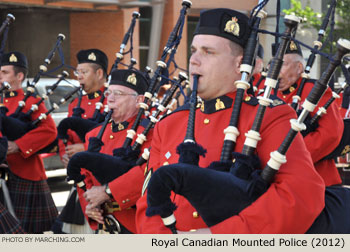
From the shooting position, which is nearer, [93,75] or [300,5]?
[93,75]

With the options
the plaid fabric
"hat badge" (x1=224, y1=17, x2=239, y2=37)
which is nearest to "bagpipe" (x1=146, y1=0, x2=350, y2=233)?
"hat badge" (x1=224, y1=17, x2=239, y2=37)

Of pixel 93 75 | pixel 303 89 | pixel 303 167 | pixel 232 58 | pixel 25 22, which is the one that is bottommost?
pixel 25 22

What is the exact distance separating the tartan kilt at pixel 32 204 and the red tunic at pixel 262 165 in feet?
11.4

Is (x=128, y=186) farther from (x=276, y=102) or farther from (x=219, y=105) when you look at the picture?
(x=276, y=102)

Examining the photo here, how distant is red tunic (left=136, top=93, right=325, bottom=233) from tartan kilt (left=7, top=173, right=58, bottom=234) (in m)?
3.49

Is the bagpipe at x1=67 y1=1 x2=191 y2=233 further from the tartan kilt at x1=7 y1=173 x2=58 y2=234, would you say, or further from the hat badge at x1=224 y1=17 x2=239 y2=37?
the tartan kilt at x1=7 y1=173 x2=58 y2=234

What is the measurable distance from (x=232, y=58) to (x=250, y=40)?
0.10 m

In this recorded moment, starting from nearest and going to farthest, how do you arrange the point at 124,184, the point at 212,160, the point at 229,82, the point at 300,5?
the point at 212,160, the point at 229,82, the point at 124,184, the point at 300,5

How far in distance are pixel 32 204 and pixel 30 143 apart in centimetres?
72

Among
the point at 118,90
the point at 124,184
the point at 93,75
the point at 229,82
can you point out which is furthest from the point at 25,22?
the point at 229,82

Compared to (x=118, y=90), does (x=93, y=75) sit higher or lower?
lower

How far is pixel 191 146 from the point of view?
6.10 ft

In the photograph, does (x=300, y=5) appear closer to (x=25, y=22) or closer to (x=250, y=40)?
(x=250, y=40)

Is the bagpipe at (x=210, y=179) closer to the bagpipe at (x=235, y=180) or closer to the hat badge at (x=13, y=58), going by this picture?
the bagpipe at (x=235, y=180)
